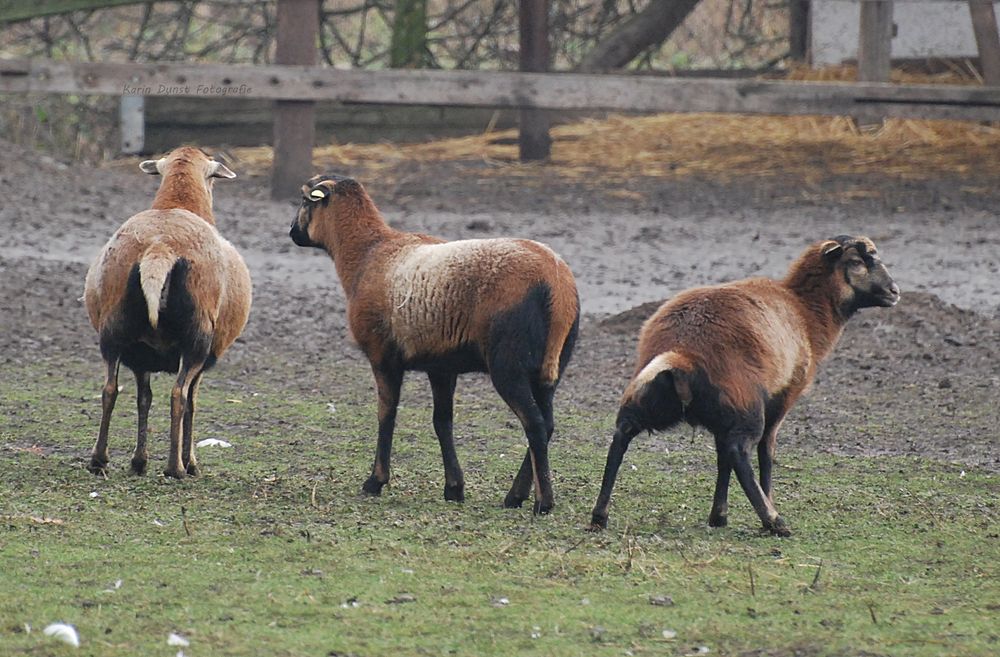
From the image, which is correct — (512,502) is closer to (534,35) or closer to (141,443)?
(141,443)

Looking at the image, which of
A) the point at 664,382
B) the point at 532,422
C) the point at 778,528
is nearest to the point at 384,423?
the point at 532,422

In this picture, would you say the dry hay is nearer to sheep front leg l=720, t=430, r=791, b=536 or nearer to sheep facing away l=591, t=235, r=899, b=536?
sheep facing away l=591, t=235, r=899, b=536

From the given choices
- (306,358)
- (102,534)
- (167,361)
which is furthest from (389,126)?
(102,534)

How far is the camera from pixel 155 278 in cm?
604

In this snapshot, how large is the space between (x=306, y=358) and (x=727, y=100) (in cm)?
513

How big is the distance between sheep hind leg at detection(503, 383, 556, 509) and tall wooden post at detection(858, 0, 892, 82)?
836cm

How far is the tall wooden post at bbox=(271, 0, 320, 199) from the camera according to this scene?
44.5 feet

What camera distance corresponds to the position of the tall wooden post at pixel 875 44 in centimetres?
1334

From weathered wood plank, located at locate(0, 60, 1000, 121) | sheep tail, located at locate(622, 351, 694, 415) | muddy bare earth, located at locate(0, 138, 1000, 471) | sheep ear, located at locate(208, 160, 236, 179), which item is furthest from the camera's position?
weathered wood plank, located at locate(0, 60, 1000, 121)

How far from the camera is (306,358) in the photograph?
30.9 ft

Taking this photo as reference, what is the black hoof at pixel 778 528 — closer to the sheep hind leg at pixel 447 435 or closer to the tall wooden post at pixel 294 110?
the sheep hind leg at pixel 447 435

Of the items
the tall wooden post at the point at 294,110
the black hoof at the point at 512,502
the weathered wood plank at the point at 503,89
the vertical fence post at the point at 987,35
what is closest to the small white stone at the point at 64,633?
the black hoof at the point at 512,502

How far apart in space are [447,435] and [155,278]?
4.35ft

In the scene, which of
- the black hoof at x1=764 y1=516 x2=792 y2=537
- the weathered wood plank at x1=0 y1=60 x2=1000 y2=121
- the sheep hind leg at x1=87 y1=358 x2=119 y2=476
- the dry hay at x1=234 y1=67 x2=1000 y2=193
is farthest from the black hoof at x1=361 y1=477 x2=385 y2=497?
the dry hay at x1=234 y1=67 x2=1000 y2=193
